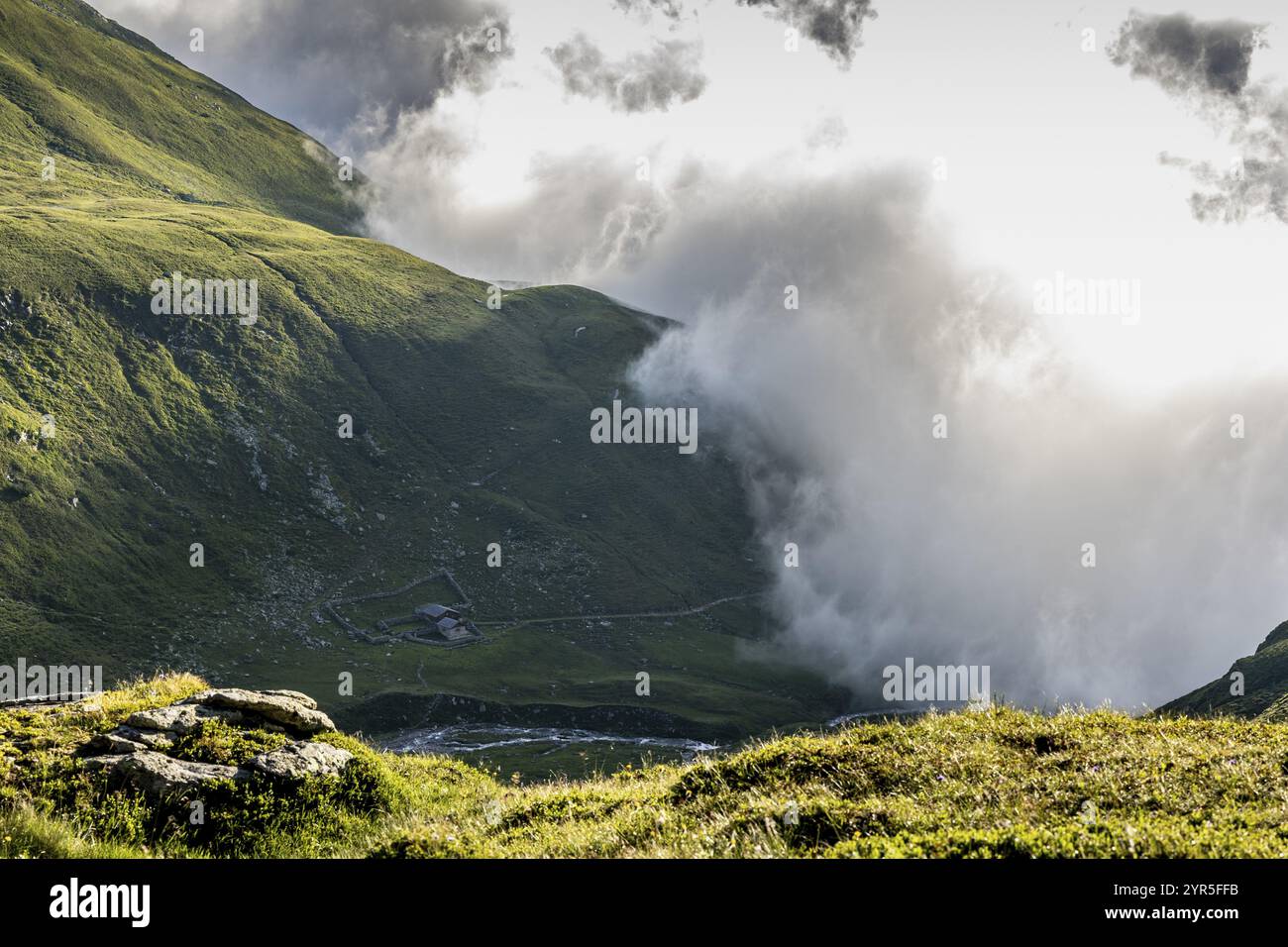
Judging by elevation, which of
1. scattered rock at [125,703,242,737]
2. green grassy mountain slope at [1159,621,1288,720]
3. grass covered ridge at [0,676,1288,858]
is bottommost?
green grassy mountain slope at [1159,621,1288,720]

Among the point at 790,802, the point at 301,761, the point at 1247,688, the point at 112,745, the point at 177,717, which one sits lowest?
the point at 1247,688

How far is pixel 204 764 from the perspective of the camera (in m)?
17.7

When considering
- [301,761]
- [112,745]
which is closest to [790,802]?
[301,761]

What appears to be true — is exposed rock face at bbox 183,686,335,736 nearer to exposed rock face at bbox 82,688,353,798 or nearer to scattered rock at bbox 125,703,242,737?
exposed rock face at bbox 82,688,353,798

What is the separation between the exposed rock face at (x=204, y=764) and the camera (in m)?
16.5

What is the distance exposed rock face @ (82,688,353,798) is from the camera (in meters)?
16.5

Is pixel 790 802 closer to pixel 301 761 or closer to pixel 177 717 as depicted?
pixel 301 761

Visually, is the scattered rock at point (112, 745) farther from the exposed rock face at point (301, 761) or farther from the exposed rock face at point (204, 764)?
the exposed rock face at point (301, 761)

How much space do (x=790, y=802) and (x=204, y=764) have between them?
10.9 metres

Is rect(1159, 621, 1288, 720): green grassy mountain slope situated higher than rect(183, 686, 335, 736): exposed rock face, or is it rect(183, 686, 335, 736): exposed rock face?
rect(183, 686, 335, 736): exposed rock face

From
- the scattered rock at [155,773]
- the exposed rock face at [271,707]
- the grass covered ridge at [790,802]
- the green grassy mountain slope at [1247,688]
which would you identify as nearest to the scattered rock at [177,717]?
the exposed rock face at [271,707]

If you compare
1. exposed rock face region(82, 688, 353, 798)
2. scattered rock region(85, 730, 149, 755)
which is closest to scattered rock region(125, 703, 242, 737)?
exposed rock face region(82, 688, 353, 798)

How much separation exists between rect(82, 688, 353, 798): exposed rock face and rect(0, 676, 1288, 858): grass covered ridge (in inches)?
15.0
